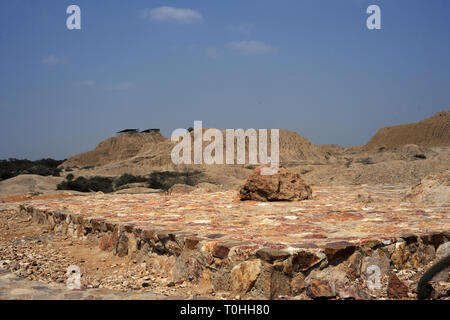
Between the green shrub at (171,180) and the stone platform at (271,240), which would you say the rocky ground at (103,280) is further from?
the green shrub at (171,180)

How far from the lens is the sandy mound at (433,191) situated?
498 centimetres

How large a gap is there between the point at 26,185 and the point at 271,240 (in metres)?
14.0

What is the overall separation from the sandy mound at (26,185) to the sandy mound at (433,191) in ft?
38.8

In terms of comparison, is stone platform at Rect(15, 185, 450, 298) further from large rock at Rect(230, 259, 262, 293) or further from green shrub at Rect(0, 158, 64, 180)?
green shrub at Rect(0, 158, 64, 180)

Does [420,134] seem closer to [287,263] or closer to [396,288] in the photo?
[396,288]

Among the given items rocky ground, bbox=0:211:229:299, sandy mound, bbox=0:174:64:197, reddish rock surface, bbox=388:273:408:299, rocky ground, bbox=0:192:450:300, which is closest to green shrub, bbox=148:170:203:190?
sandy mound, bbox=0:174:64:197

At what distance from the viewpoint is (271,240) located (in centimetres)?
293

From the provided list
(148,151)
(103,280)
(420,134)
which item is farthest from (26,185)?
(420,134)

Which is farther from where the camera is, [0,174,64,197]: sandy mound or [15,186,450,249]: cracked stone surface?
[0,174,64,197]: sandy mound

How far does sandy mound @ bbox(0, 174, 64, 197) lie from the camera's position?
45.0 ft

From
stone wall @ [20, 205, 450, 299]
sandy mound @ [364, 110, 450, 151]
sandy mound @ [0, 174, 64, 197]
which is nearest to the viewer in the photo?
stone wall @ [20, 205, 450, 299]

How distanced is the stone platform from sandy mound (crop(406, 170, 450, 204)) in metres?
0.27

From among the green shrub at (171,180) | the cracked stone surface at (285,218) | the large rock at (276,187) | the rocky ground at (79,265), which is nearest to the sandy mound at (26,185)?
the green shrub at (171,180)
